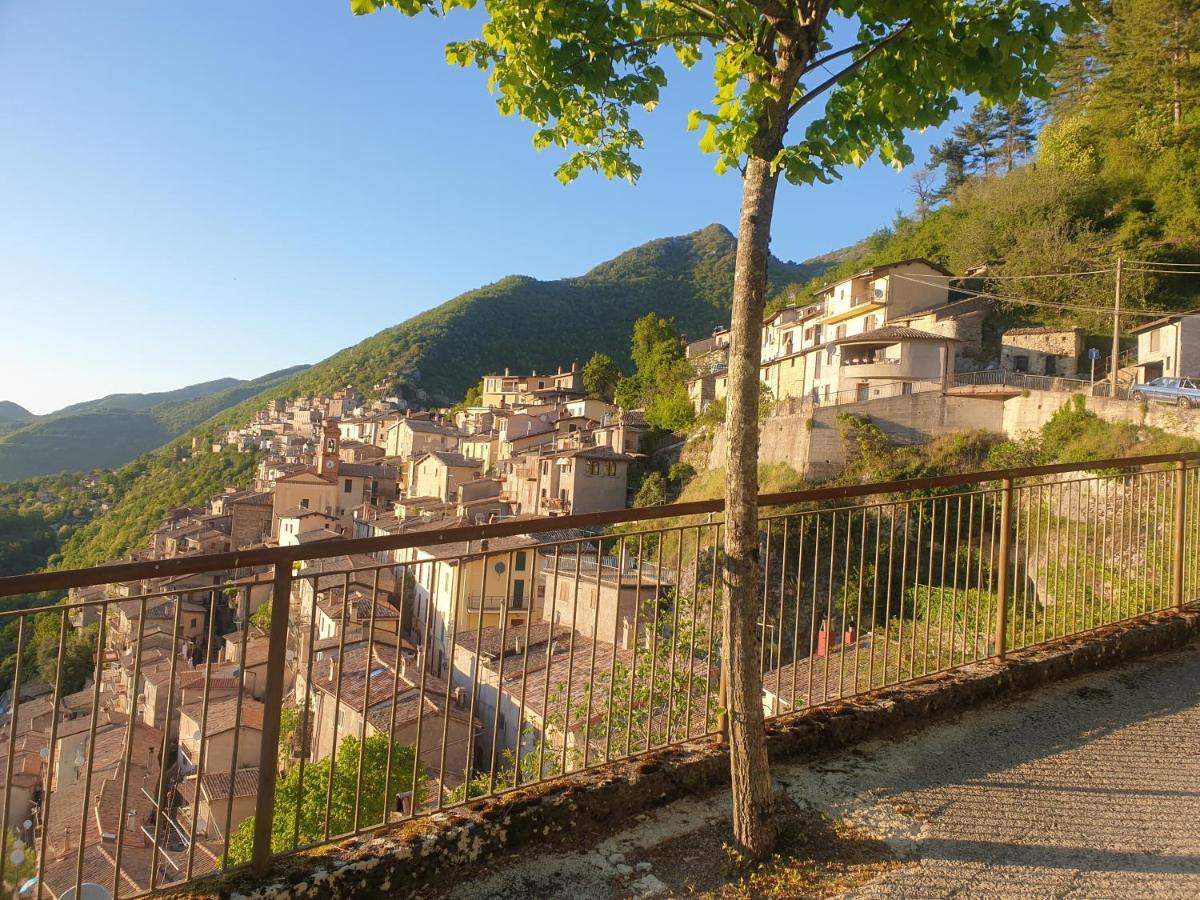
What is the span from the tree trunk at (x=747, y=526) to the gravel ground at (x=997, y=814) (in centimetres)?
27

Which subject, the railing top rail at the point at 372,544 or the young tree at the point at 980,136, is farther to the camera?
the young tree at the point at 980,136

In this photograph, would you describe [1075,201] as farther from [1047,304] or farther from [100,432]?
[100,432]

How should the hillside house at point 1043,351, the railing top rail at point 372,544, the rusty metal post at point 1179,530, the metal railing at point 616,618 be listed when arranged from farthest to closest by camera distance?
the hillside house at point 1043,351 < the rusty metal post at point 1179,530 < the metal railing at point 616,618 < the railing top rail at point 372,544

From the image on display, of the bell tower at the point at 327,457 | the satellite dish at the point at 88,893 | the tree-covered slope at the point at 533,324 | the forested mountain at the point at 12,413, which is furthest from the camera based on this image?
the forested mountain at the point at 12,413

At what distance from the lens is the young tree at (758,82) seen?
2.67 m

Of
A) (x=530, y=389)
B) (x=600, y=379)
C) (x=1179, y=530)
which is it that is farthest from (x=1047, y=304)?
(x=530, y=389)

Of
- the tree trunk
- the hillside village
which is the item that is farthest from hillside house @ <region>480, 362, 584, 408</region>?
the tree trunk

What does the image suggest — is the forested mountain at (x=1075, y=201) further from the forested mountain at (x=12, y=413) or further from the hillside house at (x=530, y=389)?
the forested mountain at (x=12, y=413)

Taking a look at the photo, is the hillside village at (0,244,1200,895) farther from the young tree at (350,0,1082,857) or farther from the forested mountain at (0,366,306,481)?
the forested mountain at (0,366,306,481)

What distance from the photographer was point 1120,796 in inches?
129

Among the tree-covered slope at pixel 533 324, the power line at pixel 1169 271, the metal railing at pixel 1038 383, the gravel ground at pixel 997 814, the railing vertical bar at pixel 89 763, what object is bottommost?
the gravel ground at pixel 997 814

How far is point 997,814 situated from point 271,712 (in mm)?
2854

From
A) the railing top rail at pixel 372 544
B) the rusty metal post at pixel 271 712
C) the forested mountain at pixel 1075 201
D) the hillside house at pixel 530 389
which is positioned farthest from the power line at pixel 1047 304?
the rusty metal post at pixel 271 712

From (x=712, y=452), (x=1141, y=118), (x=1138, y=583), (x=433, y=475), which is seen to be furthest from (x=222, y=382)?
(x=1138, y=583)
